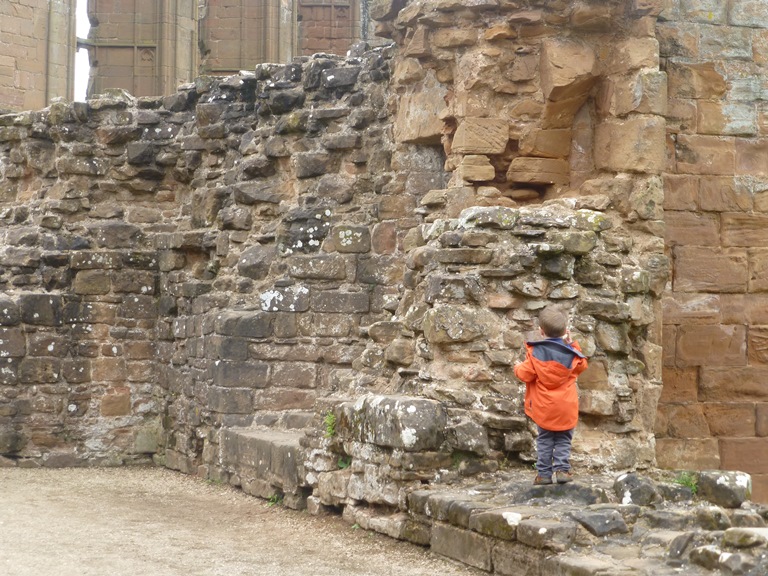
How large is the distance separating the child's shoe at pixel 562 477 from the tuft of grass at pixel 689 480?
0.55 m

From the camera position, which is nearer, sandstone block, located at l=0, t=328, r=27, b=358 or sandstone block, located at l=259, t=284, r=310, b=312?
sandstone block, located at l=259, t=284, r=310, b=312

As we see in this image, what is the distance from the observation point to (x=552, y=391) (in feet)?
21.5

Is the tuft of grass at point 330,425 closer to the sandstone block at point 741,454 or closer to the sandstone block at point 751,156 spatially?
the sandstone block at point 741,454

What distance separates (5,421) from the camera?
11.0m

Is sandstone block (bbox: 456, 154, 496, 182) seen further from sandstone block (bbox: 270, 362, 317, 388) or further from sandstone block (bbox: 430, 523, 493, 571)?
sandstone block (bbox: 430, 523, 493, 571)

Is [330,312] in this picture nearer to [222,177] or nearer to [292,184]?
[292,184]

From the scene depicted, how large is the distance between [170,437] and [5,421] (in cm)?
140

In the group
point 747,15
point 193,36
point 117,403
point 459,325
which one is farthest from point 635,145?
point 193,36

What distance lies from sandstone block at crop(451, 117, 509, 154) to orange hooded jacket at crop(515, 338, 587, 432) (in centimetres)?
210

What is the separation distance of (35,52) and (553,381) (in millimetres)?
17024

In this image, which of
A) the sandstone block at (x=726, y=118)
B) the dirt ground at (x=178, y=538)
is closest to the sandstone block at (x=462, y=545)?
the dirt ground at (x=178, y=538)

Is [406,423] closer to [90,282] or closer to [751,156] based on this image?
[751,156]

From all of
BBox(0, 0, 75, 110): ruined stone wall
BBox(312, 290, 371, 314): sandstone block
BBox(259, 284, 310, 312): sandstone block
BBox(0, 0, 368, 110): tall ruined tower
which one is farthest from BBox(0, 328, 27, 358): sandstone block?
BBox(0, 0, 368, 110): tall ruined tower

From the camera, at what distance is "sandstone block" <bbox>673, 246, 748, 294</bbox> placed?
9164 millimetres
